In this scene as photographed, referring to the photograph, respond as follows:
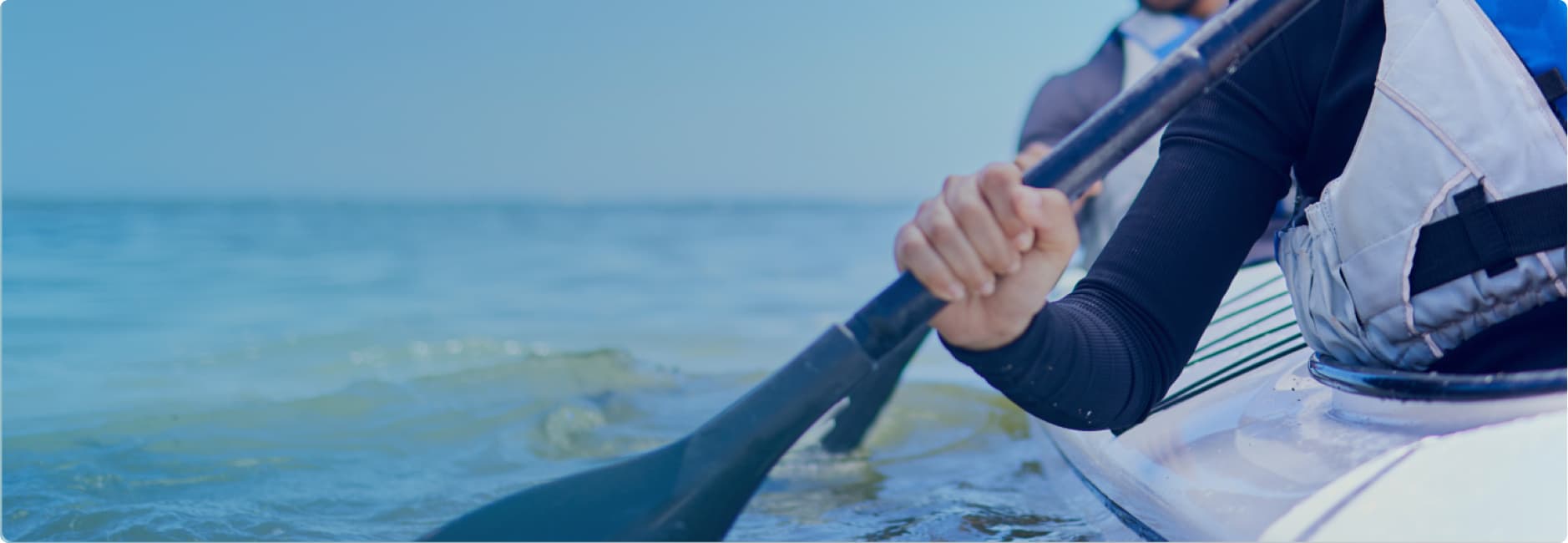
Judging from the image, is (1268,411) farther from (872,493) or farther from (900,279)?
(872,493)

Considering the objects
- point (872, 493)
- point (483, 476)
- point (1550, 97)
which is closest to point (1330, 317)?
point (1550, 97)

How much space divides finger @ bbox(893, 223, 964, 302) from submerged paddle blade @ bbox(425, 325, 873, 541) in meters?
0.12

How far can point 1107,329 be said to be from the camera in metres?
1.29

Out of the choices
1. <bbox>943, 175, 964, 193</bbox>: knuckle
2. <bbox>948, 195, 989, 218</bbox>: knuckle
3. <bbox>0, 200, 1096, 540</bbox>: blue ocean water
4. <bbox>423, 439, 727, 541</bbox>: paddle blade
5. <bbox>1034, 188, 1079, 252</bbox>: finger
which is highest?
<bbox>0, 200, 1096, 540</bbox>: blue ocean water

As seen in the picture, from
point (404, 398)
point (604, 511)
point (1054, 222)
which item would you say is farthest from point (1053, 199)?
point (404, 398)

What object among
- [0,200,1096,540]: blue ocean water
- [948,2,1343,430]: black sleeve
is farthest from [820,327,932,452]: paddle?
[948,2,1343,430]: black sleeve

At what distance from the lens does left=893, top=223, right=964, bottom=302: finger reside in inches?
39.7

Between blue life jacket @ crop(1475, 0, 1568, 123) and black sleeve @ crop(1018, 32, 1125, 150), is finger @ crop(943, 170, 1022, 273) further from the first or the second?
black sleeve @ crop(1018, 32, 1125, 150)

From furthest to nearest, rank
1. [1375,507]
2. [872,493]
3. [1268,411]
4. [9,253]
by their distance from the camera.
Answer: [9,253], [872,493], [1268,411], [1375,507]

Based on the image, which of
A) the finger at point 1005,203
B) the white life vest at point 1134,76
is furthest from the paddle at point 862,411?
the finger at point 1005,203

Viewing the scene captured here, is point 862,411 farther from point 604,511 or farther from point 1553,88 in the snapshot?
point 1553,88

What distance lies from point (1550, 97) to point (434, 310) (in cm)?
635

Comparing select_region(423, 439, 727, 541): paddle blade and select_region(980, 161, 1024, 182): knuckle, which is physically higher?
select_region(980, 161, 1024, 182): knuckle

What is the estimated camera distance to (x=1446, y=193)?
111 centimetres
